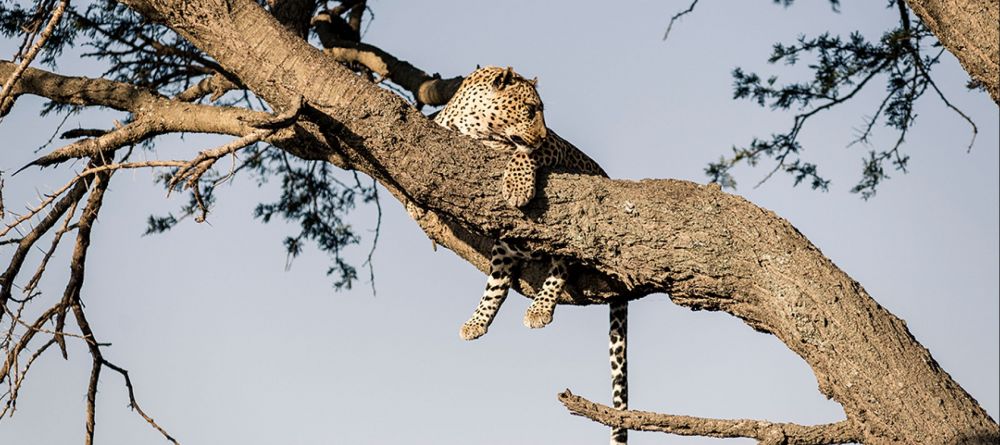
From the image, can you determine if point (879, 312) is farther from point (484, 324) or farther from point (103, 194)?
point (103, 194)

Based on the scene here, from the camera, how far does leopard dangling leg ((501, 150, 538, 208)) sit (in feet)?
13.6

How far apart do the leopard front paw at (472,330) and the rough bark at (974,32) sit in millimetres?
2318

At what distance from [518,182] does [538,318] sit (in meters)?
0.93

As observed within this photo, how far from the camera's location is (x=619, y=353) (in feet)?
18.0

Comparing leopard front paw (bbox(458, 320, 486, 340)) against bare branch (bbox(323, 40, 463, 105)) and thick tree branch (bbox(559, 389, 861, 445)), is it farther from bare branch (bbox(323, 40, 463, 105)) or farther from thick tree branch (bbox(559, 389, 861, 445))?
bare branch (bbox(323, 40, 463, 105))

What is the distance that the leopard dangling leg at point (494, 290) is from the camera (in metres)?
5.08

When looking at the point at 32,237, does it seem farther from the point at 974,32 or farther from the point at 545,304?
the point at 974,32

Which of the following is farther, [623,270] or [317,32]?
[317,32]

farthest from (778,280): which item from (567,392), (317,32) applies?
(317,32)

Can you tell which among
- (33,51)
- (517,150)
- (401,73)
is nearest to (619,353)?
(517,150)

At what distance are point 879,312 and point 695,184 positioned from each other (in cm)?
79

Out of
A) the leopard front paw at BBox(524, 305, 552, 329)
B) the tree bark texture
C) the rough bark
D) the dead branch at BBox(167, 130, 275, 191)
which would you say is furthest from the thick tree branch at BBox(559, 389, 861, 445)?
the dead branch at BBox(167, 130, 275, 191)

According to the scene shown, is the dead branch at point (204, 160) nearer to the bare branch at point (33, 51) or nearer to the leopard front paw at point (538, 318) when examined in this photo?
the bare branch at point (33, 51)

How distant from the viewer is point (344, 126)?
4.11m
